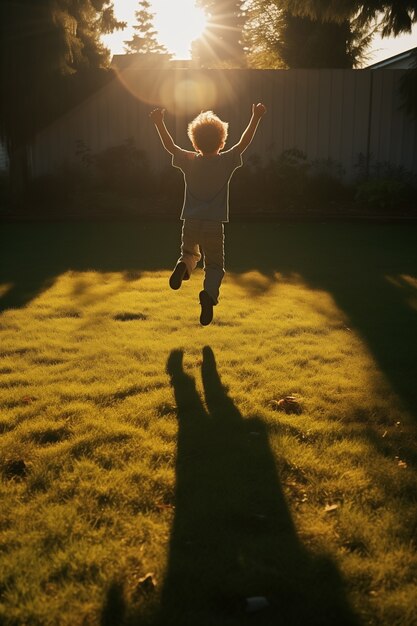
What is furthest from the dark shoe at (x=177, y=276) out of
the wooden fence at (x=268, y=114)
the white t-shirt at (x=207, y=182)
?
the wooden fence at (x=268, y=114)

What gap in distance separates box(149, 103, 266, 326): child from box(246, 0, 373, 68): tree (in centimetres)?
2143

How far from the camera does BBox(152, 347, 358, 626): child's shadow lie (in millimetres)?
2059

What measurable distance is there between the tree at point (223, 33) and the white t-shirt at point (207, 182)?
58456 mm

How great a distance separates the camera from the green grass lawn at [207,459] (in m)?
2.14

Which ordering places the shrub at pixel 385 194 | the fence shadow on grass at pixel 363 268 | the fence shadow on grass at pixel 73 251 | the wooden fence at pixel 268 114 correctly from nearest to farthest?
the fence shadow on grass at pixel 363 268, the fence shadow on grass at pixel 73 251, the shrub at pixel 385 194, the wooden fence at pixel 268 114

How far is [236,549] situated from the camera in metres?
2.39

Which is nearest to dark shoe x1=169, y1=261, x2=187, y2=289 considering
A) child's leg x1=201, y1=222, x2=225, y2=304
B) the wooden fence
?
child's leg x1=201, y1=222, x2=225, y2=304

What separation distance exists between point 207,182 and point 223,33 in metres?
62.3

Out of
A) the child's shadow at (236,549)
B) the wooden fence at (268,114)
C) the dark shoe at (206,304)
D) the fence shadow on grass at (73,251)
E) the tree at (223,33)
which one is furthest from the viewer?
the tree at (223,33)

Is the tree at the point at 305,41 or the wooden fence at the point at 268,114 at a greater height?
the tree at the point at 305,41

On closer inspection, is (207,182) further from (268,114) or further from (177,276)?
(268,114)

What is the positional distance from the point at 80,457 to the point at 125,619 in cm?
120

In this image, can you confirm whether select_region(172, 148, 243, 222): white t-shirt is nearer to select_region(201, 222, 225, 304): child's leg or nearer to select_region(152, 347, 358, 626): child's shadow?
select_region(201, 222, 225, 304): child's leg

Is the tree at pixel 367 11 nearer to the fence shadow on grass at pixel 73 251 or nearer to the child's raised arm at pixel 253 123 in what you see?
the fence shadow on grass at pixel 73 251
